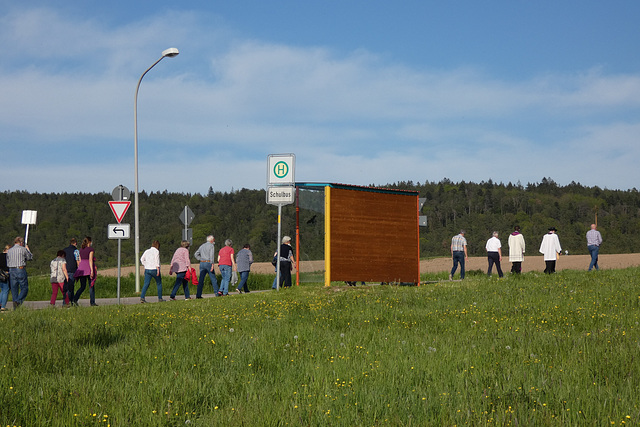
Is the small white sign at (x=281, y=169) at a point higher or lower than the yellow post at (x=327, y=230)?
higher

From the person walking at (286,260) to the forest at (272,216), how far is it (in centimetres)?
5747

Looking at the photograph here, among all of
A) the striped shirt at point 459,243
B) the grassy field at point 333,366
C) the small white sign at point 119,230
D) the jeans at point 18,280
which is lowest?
the grassy field at point 333,366

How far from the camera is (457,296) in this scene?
508 inches

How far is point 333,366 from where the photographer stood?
6516 mm

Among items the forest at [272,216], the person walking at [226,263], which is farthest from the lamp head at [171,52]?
the forest at [272,216]

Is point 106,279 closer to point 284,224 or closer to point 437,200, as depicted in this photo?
point 284,224

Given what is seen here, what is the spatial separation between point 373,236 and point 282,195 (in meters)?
2.73

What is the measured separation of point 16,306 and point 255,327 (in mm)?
8696

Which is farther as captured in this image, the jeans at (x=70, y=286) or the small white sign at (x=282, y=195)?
the jeans at (x=70, y=286)

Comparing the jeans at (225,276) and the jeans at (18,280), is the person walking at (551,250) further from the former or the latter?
the jeans at (18,280)

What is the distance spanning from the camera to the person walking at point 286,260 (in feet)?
60.6

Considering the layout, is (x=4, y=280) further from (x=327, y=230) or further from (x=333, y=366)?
(x=333, y=366)

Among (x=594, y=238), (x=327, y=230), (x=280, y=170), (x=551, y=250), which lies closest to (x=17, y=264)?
(x=280, y=170)

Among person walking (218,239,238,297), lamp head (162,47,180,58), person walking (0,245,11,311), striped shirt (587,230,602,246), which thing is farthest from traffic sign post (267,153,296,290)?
striped shirt (587,230,602,246)
